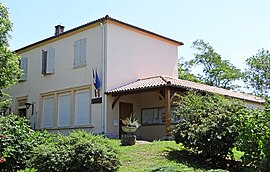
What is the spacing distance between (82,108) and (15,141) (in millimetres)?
9981

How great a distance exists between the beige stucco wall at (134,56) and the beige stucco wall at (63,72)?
2.35ft

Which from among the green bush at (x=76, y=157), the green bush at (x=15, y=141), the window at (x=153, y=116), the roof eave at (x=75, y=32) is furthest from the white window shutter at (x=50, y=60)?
the green bush at (x=76, y=157)

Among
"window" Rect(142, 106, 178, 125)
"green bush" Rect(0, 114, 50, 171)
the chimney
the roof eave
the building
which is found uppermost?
the chimney

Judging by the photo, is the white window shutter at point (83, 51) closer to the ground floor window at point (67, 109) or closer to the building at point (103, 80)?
the building at point (103, 80)

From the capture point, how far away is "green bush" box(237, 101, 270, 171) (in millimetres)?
9414

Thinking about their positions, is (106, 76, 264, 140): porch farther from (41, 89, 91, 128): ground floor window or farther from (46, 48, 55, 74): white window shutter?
(46, 48, 55, 74): white window shutter

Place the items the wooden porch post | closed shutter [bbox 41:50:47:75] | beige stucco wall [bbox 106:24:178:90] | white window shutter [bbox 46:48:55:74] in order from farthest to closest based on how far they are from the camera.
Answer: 1. closed shutter [bbox 41:50:47:75]
2. white window shutter [bbox 46:48:55:74]
3. beige stucco wall [bbox 106:24:178:90]
4. the wooden porch post

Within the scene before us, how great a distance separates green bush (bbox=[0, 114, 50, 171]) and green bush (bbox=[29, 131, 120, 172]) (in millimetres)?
725

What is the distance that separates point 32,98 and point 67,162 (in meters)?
15.9

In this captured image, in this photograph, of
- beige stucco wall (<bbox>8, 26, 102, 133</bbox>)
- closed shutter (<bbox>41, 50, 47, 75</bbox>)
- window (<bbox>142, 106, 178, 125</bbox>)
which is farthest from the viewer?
closed shutter (<bbox>41, 50, 47, 75</bbox>)

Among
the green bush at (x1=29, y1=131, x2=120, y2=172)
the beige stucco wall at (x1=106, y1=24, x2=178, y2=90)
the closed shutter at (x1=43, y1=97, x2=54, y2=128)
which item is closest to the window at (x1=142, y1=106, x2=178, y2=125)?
the beige stucco wall at (x1=106, y1=24, x2=178, y2=90)

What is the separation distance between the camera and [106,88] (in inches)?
766

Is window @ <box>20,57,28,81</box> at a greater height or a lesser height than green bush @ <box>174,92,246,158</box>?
greater

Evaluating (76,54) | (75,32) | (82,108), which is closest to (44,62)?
(76,54)
